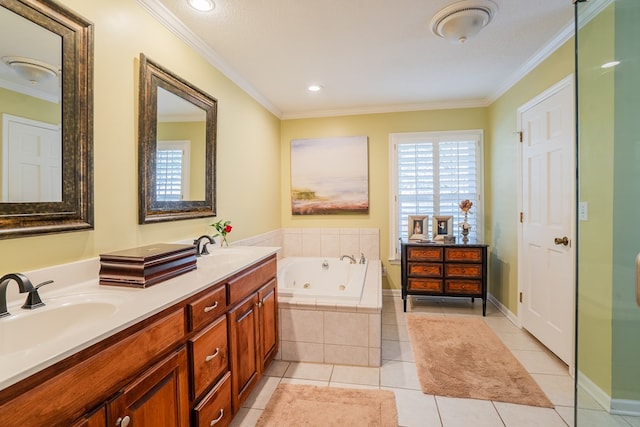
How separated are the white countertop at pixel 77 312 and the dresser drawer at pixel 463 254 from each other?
2.46 metres

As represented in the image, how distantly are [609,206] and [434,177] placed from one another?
6.93 ft

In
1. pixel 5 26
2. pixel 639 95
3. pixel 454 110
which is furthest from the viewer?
pixel 454 110

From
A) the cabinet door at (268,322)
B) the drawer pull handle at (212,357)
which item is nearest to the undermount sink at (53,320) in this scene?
the drawer pull handle at (212,357)

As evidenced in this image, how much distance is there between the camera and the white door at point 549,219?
7.13ft

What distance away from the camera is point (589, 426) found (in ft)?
4.99

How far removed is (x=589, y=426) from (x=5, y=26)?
3110 mm

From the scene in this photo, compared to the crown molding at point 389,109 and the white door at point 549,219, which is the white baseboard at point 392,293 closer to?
the white door at point 549,219

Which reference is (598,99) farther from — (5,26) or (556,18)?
→ (5,26)

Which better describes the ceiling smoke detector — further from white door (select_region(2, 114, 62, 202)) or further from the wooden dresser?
white door (select_region(2, 114, 62, 202))

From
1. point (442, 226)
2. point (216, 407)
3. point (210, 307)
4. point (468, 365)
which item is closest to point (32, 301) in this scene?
point (210, 307)

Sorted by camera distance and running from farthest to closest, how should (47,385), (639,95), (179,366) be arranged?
1. (639,95)
2. (179,366)
3. (47,385)

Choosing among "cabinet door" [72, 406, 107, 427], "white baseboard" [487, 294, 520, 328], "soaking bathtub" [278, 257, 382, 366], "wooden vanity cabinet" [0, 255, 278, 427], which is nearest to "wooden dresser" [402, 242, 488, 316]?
"white baseboard" [487, 294, 520, 328]

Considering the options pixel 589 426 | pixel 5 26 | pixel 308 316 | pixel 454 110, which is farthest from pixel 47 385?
pixel 454 110

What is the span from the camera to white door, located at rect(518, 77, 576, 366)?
217 cm
